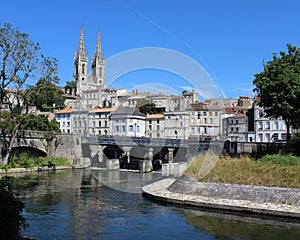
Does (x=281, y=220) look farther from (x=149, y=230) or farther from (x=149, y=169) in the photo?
(x=149, y=169)

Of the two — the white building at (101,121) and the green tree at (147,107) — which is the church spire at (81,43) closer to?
the green tree at (147,107)

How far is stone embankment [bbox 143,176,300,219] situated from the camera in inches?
942

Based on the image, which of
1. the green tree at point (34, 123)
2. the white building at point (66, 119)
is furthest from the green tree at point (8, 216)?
the white building at point (66, 119)

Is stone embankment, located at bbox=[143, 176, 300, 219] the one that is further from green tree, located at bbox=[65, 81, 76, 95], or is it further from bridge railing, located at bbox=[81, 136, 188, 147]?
green tree, located at bbox=[65, 81, 76, 95]

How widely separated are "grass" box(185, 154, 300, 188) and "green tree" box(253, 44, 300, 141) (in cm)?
574

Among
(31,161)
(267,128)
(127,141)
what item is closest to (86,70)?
(267,128)

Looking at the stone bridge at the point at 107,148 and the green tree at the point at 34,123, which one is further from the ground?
the green tree at the point at 34,123

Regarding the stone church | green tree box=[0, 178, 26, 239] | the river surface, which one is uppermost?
the stone church

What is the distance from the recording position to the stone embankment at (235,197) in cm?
2394

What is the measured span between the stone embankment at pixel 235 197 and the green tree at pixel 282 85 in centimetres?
1197

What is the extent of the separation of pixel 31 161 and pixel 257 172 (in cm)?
3284

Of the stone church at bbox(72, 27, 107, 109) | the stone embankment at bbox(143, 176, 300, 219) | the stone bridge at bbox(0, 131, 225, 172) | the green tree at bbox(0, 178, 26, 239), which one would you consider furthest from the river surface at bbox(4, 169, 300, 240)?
the stone church at bbox(72, 27, 107, 109)

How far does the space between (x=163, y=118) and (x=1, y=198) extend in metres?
79.2

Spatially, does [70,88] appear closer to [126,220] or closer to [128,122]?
[128,122]
